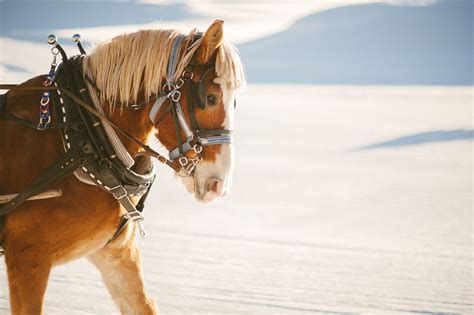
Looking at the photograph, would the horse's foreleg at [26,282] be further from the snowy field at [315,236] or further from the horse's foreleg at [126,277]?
the snowy field at [315,236]

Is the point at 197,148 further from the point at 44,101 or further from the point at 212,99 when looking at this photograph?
the point at 44,101

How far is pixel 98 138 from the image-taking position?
2590 millimetres

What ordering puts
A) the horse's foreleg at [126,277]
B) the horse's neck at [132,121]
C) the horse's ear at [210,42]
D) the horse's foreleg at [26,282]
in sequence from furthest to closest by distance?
the horse's foreleg at [126,277] → the horse's neck at [132,121] → the horse's foreleg at [26,282] → the horse's ear at [210,42]

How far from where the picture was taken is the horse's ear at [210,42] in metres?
2.36

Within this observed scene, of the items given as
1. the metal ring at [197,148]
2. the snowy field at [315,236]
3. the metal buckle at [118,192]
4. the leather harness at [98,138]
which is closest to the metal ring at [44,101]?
the leather harness at [98,138]

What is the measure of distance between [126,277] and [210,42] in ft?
3.87

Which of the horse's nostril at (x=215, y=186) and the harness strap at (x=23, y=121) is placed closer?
the horse's nostril at (x=215, y=186)

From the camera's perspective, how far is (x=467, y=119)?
60.4 feet

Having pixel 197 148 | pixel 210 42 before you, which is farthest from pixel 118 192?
pixel 210 42

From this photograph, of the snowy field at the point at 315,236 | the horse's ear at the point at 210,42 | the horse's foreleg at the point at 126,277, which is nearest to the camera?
the horse's ear at the point at 210,42

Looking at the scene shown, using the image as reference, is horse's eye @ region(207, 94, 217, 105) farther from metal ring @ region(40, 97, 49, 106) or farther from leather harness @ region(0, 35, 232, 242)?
metal ring @ region(40, 97, 49, 106)

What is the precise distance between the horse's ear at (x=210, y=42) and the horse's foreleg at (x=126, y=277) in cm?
92

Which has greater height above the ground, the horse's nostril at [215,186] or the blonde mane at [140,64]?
the blonde mane at [140,64]

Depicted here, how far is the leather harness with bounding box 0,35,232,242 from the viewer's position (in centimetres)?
243
